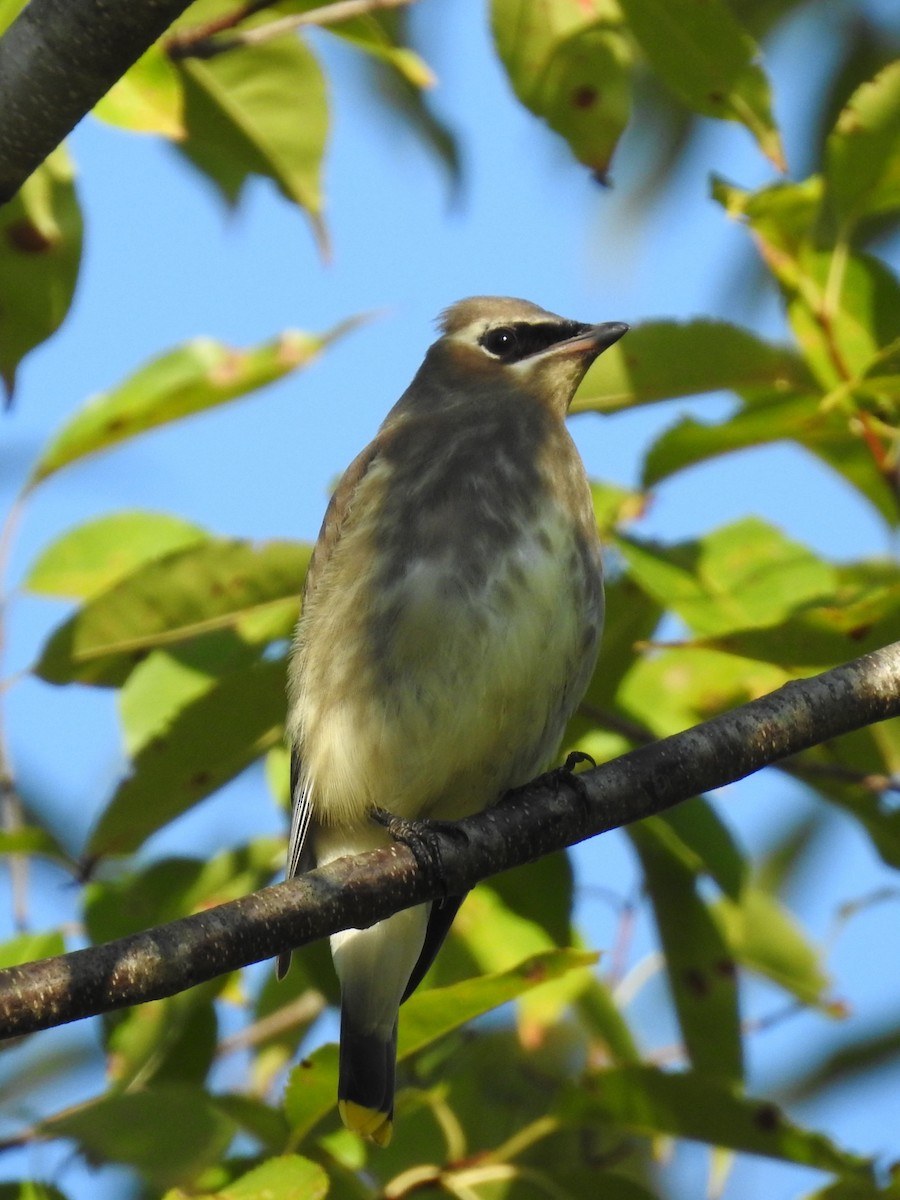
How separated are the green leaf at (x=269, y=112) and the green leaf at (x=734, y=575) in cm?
111

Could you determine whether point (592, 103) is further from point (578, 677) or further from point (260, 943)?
point (260, 943)

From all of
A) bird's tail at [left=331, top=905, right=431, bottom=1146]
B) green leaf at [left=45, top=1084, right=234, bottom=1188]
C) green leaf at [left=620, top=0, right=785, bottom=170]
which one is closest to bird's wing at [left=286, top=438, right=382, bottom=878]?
bird's tail at [left=331, top=905, right=431, bottom=1146]

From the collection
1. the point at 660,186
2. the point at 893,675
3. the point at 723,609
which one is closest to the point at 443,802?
the point at 723,609

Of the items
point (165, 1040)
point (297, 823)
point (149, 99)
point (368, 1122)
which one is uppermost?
point (149, 99)

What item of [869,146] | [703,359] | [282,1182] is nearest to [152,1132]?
[282,1182]

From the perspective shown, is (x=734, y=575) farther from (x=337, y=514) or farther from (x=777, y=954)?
(x=337, y=514)

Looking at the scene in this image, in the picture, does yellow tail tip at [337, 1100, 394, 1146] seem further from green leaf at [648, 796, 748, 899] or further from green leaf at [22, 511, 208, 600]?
green leaf at [22, 511, 208, 600]

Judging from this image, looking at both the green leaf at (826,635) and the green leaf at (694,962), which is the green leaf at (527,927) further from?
the green leaf at (826,635)

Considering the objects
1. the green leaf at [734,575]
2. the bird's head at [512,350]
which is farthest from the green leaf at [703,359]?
the bird's head at [512,350]

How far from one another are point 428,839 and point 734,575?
3.77 feet

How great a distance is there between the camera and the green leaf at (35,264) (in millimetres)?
3648

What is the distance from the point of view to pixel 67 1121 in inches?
126

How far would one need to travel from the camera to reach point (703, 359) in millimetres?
4105

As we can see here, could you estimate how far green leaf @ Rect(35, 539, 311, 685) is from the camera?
3.92m
